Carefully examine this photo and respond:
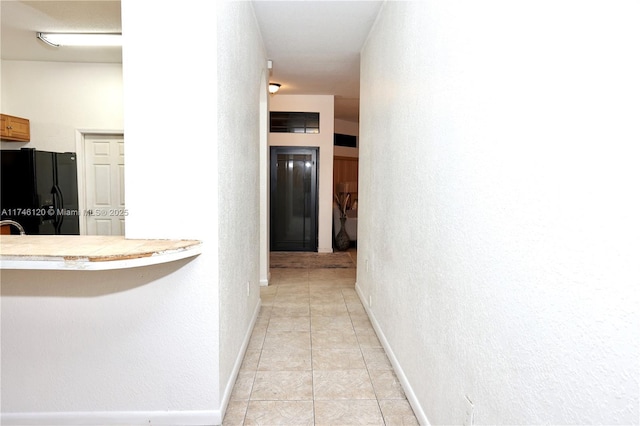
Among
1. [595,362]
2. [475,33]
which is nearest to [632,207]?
[595,362]

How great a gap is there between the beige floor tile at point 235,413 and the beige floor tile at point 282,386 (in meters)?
A: 0.09

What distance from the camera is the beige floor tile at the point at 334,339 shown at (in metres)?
2.89

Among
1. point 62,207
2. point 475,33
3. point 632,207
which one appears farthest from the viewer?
point 62,207

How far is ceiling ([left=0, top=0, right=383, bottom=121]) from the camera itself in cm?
310

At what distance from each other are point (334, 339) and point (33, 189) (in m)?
3.93

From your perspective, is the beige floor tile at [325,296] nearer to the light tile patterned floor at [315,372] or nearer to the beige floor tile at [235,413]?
the light tile patterned floor at [315,372]

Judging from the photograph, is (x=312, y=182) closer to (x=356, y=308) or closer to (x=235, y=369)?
(x=356, y=308)

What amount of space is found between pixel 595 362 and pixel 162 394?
185 cm

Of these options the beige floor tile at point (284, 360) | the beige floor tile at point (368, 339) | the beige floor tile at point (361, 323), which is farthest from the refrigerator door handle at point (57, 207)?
the beige floor tile at point (368, 339)

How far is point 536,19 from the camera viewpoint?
953 mm

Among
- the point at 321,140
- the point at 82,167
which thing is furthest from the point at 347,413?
the point at 321,140

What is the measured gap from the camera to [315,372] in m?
2.47

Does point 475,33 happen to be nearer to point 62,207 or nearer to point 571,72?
point 571,72

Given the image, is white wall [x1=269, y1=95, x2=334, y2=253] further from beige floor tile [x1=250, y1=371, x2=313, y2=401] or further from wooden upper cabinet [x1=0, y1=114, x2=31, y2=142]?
beige floor tile [x1=250, y1=371, x2=313, y2=401]
